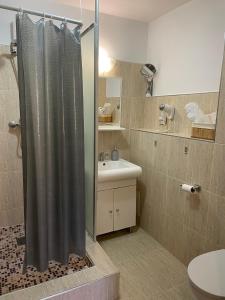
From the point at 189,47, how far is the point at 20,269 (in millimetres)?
2457

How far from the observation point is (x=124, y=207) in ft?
7.94

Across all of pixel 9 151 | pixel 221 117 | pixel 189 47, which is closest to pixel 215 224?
pixel 221 117

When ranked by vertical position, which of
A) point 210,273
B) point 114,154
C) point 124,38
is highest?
point 124,38

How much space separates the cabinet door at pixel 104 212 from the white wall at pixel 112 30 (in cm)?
158

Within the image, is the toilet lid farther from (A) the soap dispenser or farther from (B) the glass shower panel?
(A) the soap dispenser

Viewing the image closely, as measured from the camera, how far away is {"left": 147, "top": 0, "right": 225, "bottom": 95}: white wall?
1.91 meters

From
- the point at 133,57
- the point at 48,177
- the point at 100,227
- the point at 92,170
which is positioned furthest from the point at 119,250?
the point at 133,57

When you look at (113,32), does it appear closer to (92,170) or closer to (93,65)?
(93,65)

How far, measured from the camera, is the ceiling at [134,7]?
2.15 metres

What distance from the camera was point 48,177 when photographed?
1535 millimetres

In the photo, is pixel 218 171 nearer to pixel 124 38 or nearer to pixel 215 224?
pixel 215 224

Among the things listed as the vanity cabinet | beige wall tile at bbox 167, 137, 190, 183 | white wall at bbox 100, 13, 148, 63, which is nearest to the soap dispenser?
the vanity cabinet

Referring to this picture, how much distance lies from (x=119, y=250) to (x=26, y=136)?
1.54m

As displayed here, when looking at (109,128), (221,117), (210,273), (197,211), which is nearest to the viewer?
(210,273)
